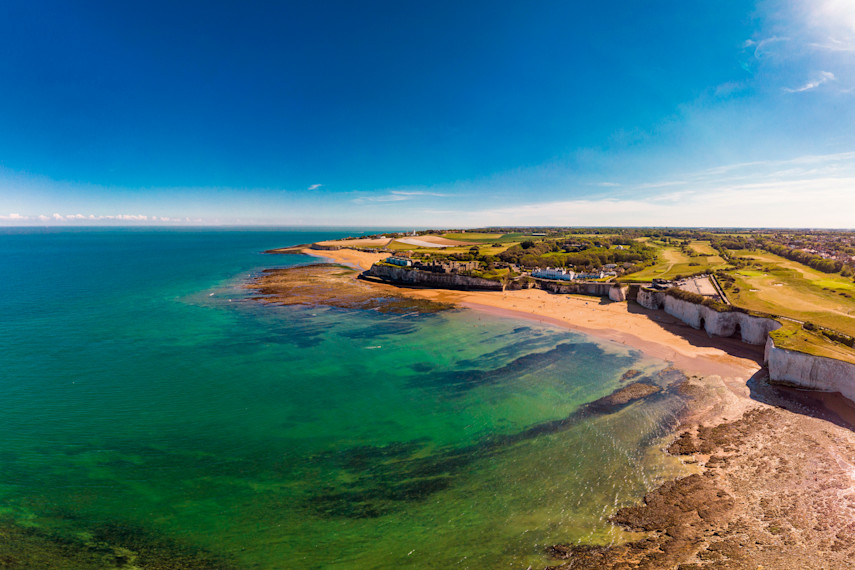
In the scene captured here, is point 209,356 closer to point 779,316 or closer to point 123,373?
point 123,373

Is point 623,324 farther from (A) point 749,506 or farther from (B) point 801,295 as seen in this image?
(A) point 749,506

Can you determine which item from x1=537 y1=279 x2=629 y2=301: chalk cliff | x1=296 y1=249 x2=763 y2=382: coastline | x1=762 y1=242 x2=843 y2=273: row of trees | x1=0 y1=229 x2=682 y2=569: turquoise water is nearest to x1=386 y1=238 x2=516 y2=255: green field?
x1=537 y1=279 x2=629 y2=301: chalk cliff

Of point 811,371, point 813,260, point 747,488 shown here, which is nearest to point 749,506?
point 747,488

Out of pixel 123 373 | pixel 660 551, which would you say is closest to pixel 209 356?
pixel 123 373

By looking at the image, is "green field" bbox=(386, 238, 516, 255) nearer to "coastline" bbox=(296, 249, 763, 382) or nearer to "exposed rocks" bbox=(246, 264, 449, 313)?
"exposed rocks" bbox=(246, 264, 449, 313)

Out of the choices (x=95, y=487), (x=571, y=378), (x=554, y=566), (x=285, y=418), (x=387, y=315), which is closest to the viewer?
(x=554, y=566)

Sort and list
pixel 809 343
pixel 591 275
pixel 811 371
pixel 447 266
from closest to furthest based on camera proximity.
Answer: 1. pixel 811 371
2. pixel 809 343
3. pixel 591 275
4. pixel 447 266

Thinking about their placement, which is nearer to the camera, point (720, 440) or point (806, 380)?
point (720, 440)
